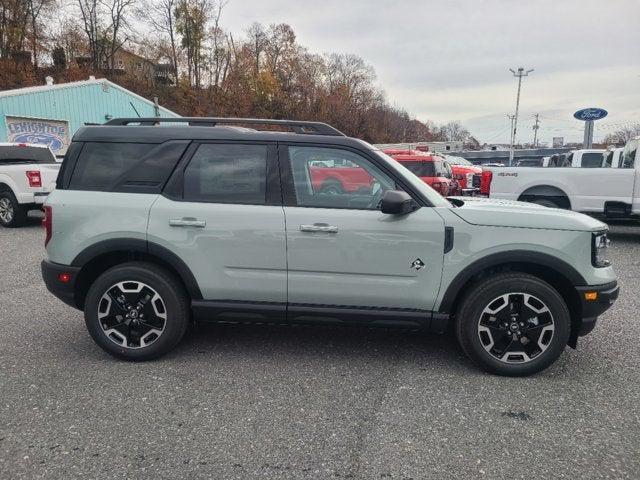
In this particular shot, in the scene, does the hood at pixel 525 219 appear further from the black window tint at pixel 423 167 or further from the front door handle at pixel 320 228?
the black window tint at pixel 423 167

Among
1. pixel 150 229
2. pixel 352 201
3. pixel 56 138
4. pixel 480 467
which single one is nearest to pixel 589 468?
pixel 480 467

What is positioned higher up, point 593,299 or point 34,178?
point 34,178

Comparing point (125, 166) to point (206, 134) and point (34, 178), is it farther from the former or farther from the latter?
point (34, 178)

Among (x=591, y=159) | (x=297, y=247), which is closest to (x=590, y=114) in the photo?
(x=591, y=159)

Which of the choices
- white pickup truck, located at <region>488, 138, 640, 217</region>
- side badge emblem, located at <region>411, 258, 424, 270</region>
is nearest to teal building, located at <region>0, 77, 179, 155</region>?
white pickup truck, located at <region>488, 138, 640, 217</region>

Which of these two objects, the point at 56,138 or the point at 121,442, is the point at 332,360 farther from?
the point at 56,138

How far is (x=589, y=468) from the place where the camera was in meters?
2.42

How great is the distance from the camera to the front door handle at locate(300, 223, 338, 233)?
3363 millimetres

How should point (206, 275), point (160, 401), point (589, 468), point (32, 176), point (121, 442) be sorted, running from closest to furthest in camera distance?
point (589, 468)
point (121, 442)
point (160, 401)
point (206, 275)
point (32, 176)

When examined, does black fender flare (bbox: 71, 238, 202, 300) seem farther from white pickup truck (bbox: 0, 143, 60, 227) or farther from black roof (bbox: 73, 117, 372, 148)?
white pickup truck (bbox: 0, 143, 60, 227)

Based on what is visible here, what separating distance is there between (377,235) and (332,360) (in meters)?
1.14

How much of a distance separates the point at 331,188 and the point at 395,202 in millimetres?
576

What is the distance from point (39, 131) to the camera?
18.8 m

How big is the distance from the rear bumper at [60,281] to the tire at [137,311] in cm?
16
